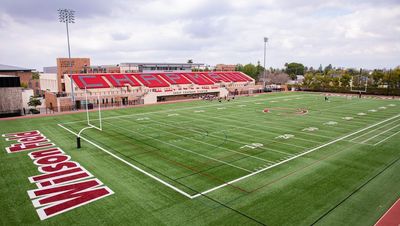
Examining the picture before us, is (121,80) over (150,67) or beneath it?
beneath

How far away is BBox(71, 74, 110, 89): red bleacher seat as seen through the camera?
54037mm

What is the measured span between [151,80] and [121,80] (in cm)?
735

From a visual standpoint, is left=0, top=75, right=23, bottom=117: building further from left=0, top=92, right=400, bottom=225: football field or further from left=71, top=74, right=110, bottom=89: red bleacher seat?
left=71, top=74, right=110, bottom=89: red bleacher seat

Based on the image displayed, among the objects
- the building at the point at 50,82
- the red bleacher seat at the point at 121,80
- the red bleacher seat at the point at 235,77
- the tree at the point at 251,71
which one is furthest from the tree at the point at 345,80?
the building at the point at 50,82

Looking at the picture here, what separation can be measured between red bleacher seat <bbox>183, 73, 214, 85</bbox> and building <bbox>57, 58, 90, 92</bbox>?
25.8 metres

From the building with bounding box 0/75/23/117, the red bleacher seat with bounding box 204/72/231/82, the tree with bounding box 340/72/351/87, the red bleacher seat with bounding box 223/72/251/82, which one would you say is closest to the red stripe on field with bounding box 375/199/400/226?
the building with bounding box 0/75/23/117

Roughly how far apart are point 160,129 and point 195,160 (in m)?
10.6

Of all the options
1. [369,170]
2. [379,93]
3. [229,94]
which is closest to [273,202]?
[369,170]

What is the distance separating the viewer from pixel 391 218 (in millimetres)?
11266

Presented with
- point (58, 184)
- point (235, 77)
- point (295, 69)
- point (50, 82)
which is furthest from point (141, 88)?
point (295, 69)

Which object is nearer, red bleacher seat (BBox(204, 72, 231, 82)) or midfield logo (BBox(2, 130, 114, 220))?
midfield logo (BBox(2, 130, 114, 220))

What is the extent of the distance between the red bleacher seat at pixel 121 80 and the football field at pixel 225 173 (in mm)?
29009

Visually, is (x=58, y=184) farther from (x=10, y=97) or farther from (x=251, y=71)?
(x=251, y=71)

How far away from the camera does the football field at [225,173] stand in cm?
1161
